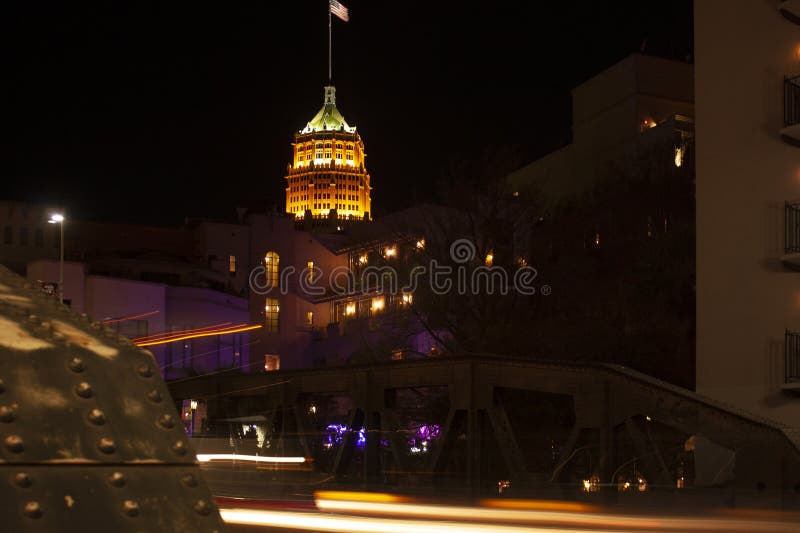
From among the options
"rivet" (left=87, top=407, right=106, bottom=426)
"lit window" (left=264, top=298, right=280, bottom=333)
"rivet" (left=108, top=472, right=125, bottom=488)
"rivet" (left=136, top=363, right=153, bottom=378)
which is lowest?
"rivet" (left=108, top=472, right=125, bottom=488)

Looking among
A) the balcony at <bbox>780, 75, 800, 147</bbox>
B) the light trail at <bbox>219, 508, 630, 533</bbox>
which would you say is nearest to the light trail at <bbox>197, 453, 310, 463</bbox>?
the light trail at <bbox>219, 508, 630, 533</bbox>

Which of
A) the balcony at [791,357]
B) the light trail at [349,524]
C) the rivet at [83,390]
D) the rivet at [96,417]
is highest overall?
the rivet at [83,390]

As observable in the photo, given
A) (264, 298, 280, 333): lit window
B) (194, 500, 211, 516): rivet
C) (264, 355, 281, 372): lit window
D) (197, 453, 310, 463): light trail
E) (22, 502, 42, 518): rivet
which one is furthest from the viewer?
(264, 298, 280, 333): lit window

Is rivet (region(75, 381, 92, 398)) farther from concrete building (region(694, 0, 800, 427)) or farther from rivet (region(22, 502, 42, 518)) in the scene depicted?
concrete building (region(694, 0, 800, 427))

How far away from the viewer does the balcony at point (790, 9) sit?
2700cm

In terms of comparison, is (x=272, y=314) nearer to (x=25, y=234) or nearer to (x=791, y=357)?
(x=25, y=234)

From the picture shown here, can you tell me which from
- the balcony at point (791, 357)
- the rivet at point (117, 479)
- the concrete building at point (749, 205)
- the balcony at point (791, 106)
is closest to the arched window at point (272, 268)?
the concrete building at point (749, 205)

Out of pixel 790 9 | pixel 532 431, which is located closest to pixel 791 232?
pixel 790 9

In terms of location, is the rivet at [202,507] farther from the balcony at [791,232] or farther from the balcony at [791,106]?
the balcony at [791,106]

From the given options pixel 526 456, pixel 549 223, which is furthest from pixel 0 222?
pixel 526 456

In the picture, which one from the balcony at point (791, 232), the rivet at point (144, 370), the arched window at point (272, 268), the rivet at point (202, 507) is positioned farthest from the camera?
the arched window at point (272, 268)

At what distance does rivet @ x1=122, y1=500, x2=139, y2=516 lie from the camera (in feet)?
7.02

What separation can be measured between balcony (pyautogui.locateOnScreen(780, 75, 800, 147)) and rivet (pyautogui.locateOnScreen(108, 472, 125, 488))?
26865 mm

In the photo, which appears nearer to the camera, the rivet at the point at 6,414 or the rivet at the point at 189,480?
the rivet at the point at 6,414
